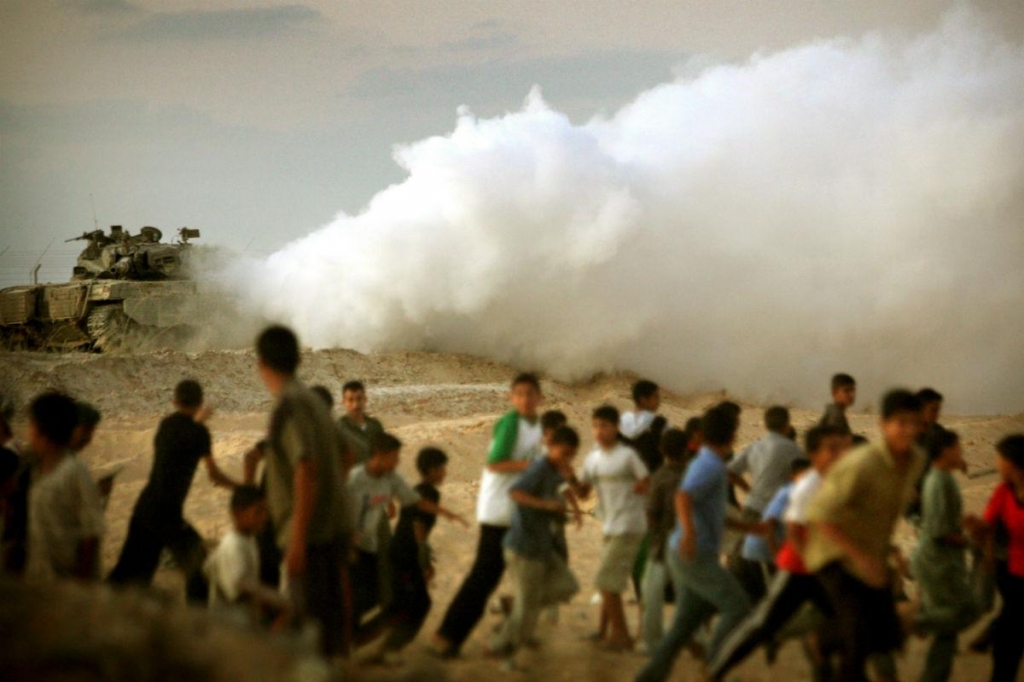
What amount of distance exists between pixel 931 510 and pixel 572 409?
37.0 feet

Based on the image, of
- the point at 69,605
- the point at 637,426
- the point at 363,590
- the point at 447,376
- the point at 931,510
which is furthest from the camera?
A: the point at 447,376

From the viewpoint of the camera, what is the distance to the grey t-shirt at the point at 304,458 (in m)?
4.71

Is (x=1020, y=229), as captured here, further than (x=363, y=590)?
Yes

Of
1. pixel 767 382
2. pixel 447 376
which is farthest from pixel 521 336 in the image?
pixel 767 382

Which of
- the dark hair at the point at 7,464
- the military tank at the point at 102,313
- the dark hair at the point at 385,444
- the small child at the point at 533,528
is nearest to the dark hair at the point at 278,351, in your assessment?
the dark hair at the point at 385,444

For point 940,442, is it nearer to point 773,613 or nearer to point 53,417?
point 773,613

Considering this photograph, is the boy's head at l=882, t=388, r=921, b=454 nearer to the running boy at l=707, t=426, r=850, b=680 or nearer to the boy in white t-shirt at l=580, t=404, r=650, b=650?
the running boy at l=707, t=426, r=850, b=680

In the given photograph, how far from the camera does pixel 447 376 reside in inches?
934

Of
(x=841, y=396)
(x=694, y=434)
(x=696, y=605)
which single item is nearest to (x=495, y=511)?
(x=696, y=605)

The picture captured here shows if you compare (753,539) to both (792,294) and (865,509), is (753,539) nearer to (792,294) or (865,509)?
(865,509)

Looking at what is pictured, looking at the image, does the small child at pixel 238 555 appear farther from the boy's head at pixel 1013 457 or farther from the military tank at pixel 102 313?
the military tank at pixel 102 313

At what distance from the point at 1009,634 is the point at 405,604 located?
3129 mm

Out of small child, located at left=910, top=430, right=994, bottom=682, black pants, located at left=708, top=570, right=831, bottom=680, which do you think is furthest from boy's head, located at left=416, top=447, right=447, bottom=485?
small child, located at left=910, top=430, right=994, bottom=682

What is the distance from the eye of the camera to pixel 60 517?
516cm
